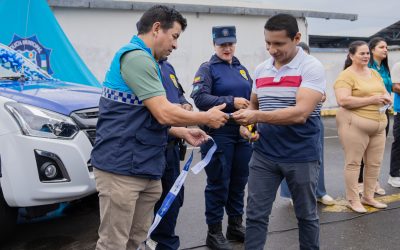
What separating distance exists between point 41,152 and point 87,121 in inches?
20.7

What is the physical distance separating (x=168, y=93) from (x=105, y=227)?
3.59 ft

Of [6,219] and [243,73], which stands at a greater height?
[243,73]

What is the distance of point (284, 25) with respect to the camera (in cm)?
295

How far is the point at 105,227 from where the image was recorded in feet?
8.63

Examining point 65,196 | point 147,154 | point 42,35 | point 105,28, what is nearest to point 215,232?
point 65,196

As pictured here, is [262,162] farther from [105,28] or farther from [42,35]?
[105,28]

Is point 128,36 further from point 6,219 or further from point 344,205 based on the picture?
point 6,219

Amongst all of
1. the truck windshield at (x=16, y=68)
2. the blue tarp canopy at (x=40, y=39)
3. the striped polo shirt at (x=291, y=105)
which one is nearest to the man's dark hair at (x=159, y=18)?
the striped polo shirt at (x=291, y=105)

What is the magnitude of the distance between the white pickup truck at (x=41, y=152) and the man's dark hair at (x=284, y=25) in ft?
5.78

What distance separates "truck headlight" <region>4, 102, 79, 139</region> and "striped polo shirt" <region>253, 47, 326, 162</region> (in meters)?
1.59

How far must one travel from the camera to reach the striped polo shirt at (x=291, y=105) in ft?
9.82

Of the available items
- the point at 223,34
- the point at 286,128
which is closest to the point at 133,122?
the point at 286,128

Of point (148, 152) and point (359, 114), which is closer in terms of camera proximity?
point (148, 152)

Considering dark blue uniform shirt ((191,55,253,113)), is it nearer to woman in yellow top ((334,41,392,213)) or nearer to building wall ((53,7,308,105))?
woman in yellow top ((334,41,392,213))
